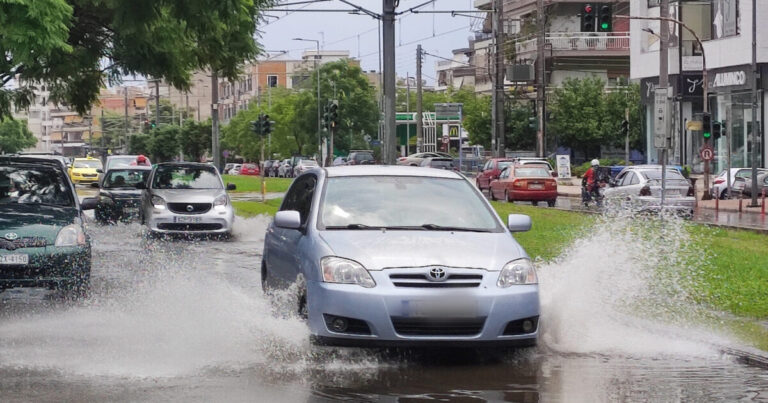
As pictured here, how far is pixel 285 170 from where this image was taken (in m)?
85.3

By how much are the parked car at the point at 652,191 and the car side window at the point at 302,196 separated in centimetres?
2017

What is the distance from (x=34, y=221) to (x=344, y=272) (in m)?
5.50

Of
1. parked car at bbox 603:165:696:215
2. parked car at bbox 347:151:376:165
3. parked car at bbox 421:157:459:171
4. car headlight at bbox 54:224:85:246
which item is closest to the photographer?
car headlight at bbox 54:224:85:246

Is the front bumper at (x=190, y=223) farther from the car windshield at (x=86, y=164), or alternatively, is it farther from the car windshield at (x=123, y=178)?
the car windshield at (x=86, y=164)

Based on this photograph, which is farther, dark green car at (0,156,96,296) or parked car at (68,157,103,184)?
parked car at (68,157,103,184)

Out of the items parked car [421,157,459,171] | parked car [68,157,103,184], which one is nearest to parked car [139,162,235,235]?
parked car [68,157,103,184]

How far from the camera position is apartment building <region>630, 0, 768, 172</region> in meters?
50.3

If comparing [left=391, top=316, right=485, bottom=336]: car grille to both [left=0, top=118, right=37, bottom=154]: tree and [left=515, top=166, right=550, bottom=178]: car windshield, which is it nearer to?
[left=515, top=166, right=550, bottom=178]: car windshield

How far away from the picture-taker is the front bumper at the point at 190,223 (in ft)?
77.2

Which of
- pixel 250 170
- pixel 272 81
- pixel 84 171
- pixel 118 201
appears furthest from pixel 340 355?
pixel 272 81

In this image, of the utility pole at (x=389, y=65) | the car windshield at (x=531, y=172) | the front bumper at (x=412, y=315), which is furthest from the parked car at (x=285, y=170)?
the front bumper at (x=412, y=315)

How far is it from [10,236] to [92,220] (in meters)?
17.6

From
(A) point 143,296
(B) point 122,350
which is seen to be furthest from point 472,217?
(A) point 143,296

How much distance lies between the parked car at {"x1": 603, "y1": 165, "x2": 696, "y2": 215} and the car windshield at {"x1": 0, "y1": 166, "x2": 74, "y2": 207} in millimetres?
19156
